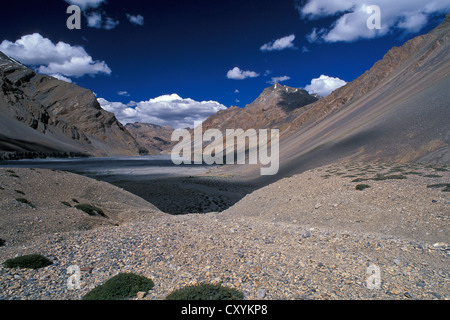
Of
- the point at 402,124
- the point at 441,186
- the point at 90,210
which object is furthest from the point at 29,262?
the point at 402,124

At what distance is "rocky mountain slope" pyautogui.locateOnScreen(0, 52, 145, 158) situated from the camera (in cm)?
10716

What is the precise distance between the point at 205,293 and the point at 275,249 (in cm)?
309

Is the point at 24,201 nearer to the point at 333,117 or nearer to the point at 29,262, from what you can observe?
the point at 29,262

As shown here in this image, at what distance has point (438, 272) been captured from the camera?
5.61 m

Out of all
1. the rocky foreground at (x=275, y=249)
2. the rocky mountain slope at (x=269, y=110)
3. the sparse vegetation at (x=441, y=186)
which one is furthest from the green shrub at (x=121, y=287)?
the rocky mountain slope at (x=269, y=110)

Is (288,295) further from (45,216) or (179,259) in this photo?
(45,216)

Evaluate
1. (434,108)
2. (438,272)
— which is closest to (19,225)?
(438,272)

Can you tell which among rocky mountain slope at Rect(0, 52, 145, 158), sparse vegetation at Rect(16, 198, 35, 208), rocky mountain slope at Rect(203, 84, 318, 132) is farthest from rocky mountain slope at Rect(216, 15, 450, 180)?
rocky mountain slope at Rect(203, 84, 318, 132)

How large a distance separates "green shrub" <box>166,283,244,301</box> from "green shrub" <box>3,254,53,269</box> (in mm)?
3096

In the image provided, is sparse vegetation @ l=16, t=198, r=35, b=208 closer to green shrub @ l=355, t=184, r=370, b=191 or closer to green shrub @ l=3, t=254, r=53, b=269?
green shrub @ l=3, t=254, r=53, b=269

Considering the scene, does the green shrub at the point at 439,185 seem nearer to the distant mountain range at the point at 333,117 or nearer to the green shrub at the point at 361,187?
the green shrub at the point at 361,187

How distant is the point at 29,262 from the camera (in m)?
5.70

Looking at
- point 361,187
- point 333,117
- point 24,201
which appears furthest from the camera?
point 333,117
